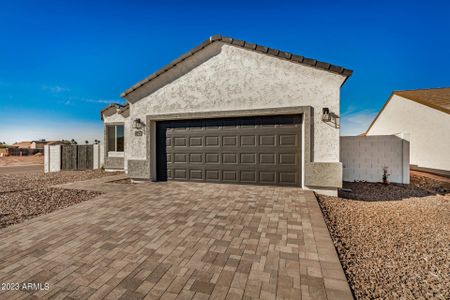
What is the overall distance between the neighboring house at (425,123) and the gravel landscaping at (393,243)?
29.1 ft

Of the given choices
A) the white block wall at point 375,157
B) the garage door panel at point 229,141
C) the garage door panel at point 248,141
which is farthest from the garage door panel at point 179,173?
the white block wall at point 375,157

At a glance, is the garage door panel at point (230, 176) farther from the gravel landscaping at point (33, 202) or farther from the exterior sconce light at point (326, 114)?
the gravel landscaping at point (33, 202)

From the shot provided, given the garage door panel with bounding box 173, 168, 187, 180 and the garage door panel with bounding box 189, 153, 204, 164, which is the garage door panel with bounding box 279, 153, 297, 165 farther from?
the garage door panel with bounding box 173, 168, 187, 180

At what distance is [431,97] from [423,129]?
Result: 302cm

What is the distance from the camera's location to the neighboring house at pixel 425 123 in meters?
12.0

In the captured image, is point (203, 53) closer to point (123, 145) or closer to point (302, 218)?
point (302, 218)

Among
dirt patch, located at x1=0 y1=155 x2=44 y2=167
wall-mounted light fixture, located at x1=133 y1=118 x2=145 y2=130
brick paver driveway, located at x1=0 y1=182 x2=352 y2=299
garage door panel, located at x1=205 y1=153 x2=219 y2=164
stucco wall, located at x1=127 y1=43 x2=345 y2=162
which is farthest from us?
dirt patch, located at x1=0 y1=155 x2=44 y2=167

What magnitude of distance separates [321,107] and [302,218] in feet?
12.9

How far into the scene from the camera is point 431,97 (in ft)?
46.3

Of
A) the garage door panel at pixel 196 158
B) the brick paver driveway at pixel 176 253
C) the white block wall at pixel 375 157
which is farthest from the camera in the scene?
the white block wall at pixel 375 157

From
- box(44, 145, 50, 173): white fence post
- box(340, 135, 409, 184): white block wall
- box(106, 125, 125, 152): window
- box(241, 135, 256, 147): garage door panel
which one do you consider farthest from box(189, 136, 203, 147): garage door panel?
box(44, 145, 50, 173): white fence post

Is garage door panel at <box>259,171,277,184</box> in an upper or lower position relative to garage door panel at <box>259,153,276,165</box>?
lower

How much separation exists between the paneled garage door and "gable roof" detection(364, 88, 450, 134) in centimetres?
1270

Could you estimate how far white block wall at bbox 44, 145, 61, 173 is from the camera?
1393 centimetres
